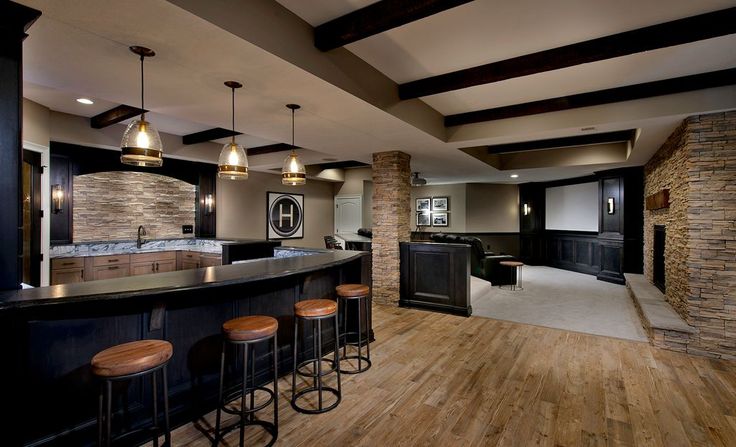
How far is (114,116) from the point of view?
4.74m

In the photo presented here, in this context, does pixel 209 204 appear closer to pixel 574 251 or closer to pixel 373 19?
pixel 373 19

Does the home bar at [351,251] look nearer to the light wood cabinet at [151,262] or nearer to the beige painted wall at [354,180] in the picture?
the light wood cabinet at [151,262]

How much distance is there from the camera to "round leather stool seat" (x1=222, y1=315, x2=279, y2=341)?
7.08ft

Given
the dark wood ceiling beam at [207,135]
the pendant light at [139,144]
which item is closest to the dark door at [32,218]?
the dark wood ceiling beam at [207,135]

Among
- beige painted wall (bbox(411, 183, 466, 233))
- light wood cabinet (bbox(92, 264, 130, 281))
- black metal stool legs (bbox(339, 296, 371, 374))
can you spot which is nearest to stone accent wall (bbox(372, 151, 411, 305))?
black metal stool legs (bbox(339, 296, 371, 374))

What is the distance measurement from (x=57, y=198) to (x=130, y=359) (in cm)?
521

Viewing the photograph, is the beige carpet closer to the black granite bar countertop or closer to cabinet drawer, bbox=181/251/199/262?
the black granite bar countertop

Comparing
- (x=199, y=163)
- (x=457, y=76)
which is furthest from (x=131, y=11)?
(x=199, y=163)

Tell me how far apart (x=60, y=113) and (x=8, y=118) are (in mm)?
4258

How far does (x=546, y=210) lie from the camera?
10461 mm

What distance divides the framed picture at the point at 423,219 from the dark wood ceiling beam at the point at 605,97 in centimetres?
658

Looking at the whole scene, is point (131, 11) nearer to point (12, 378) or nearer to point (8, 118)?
point (8, 118)

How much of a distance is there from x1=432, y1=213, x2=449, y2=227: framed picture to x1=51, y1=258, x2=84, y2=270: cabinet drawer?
356 inches

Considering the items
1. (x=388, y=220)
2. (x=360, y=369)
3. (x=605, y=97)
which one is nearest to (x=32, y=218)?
(x=360, y=369)
